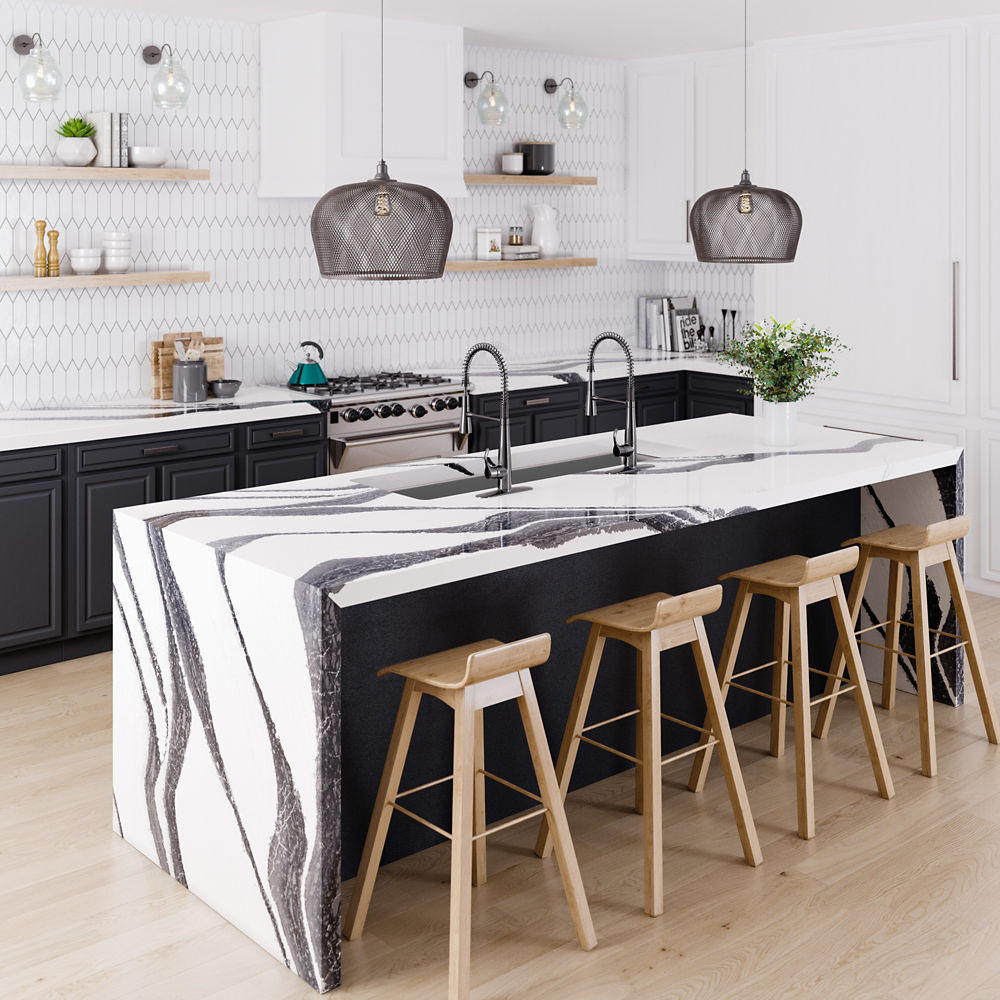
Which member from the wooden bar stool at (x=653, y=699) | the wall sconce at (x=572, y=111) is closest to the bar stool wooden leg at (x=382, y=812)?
the wooden bar stool at (x=653, y=699)

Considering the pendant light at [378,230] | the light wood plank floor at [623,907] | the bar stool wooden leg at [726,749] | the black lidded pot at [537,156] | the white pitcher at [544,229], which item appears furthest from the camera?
the white pitcher at [544,229]

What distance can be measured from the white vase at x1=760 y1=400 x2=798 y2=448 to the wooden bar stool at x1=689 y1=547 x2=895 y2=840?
66 cm

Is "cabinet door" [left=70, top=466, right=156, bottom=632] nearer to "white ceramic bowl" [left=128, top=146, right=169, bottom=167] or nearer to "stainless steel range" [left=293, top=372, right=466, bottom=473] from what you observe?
"stainless steel range" [left=293, top=372, right=466, bottom=473]

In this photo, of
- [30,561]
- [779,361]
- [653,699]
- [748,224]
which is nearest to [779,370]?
[779,361]

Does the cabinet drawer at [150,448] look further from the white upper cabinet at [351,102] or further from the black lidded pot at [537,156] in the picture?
the black lidded pot at [537,156]

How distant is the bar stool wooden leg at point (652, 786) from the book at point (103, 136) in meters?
3.42

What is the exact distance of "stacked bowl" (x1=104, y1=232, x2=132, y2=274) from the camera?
5.29 meters

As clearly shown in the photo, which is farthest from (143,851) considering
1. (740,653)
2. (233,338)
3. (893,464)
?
(233,338)

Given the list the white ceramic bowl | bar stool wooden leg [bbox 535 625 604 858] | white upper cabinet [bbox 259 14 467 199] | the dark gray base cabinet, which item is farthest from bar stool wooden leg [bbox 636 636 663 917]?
the white ceramic bowl

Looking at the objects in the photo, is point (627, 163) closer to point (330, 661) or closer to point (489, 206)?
point (489, 206)

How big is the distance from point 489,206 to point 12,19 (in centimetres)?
264

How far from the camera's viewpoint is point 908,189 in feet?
19.4

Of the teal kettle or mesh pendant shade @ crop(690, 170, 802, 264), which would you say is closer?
mesh pendant shade @ crop(690, 170, 802, 264)

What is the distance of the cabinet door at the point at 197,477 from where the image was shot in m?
5.09
